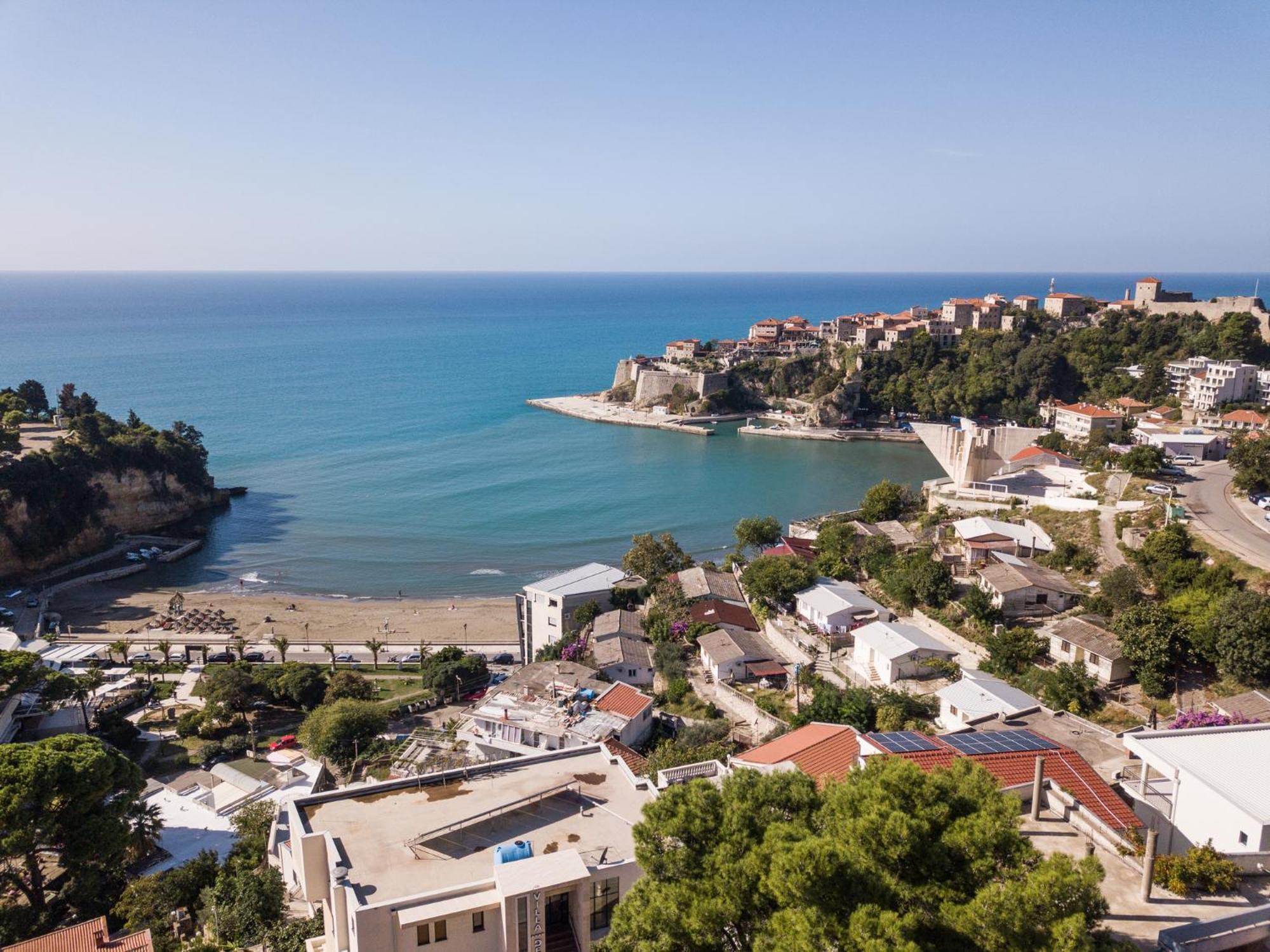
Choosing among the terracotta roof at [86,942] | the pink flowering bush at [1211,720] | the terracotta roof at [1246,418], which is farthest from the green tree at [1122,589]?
the terracotta roof at [1246,418]

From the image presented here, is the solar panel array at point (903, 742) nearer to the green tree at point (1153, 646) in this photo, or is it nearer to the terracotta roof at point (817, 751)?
the terracotta roof at point (817, 751)

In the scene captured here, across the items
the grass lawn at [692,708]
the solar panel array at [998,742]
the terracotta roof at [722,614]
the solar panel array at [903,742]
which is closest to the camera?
the solar panel array at [903,742]

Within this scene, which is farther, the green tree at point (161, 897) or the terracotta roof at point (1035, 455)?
the terracotta roof at point (1035, 455)

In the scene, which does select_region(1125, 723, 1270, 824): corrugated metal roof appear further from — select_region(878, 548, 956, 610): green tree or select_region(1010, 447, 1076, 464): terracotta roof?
select_region(1010, 447, 1076, 464): terracotta roof

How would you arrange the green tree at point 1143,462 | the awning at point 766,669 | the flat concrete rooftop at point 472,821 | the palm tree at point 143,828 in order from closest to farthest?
the flat concrete rooftop at point 472,821
the palm tree at point 143,828
the awning at point 766,669
the green tree at point 1143,462

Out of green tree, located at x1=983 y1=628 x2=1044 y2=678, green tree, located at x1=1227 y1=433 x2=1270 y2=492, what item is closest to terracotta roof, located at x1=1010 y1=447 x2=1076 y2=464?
green tree, located at x1=1227 y1=433 x2=1270 y2=492

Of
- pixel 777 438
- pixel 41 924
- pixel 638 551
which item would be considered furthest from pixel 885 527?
pixel 777 438
